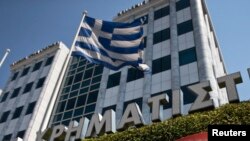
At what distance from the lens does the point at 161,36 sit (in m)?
Result: 34.2

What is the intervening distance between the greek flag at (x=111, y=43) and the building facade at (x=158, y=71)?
10064 mm

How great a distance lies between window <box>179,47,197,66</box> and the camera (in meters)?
29.2

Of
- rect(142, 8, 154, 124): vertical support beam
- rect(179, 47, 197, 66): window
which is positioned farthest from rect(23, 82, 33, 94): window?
rect(179, 47, 197, 66): window

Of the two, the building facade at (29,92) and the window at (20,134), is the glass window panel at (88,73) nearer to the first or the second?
the building facade at (29,92)

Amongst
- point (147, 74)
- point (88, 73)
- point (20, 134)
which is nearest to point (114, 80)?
point (147, 74)

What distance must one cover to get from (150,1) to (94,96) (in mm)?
14736

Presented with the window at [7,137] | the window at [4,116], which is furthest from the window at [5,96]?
the window at [7,137]

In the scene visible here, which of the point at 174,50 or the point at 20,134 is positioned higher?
the point at 174,50

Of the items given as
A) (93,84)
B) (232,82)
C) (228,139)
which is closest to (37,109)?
(93,84)

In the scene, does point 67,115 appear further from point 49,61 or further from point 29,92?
point 49,61

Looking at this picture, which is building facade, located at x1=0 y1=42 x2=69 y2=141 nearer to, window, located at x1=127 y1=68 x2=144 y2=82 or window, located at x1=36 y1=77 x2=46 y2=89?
window, located at x1=36 y1=77 x2=46 y2=89

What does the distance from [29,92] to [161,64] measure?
68.1 ft

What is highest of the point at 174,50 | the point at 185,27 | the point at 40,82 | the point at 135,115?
the point at 185,27

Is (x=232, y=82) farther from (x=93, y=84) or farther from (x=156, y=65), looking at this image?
(x=93, y=84)
